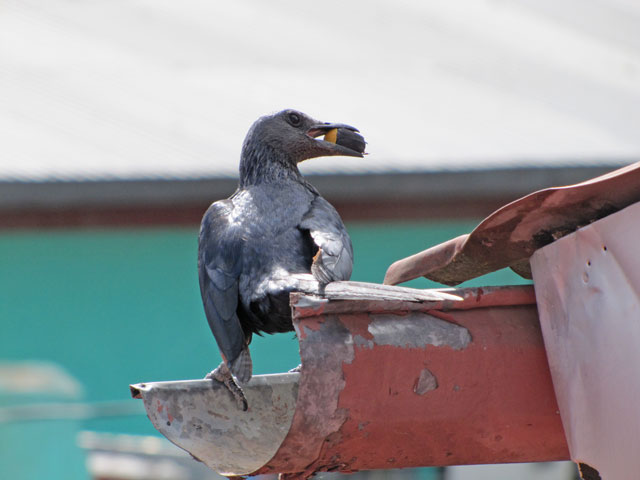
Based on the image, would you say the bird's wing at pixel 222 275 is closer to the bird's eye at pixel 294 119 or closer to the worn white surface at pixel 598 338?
the bird's eye at pixel 294 119

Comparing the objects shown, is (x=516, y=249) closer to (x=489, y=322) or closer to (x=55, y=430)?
(x=489, y=322)

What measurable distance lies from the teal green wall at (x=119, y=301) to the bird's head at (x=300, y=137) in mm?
3405

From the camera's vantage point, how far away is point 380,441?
1676mm

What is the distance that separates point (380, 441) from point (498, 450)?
22cm

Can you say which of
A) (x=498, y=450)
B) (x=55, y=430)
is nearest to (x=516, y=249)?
(x=498, y=450)

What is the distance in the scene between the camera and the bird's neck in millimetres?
2619

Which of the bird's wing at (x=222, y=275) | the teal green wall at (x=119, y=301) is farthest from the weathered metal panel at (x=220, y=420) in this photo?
the teal green wall at (x=119, y=301)

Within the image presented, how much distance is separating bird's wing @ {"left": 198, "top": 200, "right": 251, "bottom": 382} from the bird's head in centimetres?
37

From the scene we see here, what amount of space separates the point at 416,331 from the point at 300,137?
3.78 ft

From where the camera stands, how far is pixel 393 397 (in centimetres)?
166

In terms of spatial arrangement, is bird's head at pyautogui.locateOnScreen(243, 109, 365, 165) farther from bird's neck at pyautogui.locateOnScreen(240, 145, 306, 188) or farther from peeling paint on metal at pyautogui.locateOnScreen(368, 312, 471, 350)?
peeling paint on metal at pyautogui.locateOnScreen(368, 312, 471, 350)

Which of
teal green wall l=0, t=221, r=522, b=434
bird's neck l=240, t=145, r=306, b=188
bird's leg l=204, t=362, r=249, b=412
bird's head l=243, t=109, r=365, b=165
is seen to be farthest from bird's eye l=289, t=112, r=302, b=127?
teal green wall l=0, t=221, r=522, b=434

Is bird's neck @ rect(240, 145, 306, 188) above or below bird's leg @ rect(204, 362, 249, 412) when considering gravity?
above

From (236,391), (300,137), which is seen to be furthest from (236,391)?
(300,137)
